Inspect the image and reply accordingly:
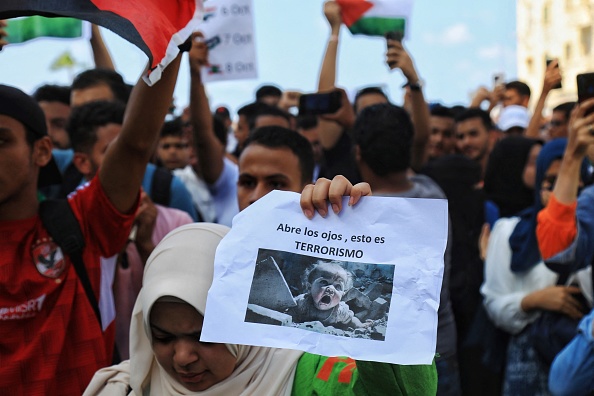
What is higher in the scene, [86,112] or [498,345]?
[86,112]

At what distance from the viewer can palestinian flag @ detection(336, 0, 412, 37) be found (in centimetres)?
584

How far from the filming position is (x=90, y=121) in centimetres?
391

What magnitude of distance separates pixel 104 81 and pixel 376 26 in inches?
80.2

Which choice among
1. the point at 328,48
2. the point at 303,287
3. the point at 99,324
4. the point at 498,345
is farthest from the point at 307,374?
the point at 328,48

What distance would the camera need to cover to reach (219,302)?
6.02ft

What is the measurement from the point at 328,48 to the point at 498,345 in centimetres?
216

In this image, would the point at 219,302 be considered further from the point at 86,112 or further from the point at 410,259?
the point at 86,112

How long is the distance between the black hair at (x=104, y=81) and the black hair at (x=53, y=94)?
1.99 feet

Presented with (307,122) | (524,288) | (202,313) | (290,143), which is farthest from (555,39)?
(202,313)

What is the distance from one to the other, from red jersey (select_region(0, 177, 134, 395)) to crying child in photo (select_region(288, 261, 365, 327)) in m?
1.19

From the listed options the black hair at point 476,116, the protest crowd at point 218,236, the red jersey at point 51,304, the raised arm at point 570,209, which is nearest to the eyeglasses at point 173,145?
the protest crowd at point 218,236

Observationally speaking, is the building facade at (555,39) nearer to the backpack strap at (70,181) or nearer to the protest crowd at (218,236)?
the protest crowd at (218,236)

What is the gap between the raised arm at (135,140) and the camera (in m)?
2.75

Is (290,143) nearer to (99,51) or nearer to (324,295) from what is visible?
(324,295)
